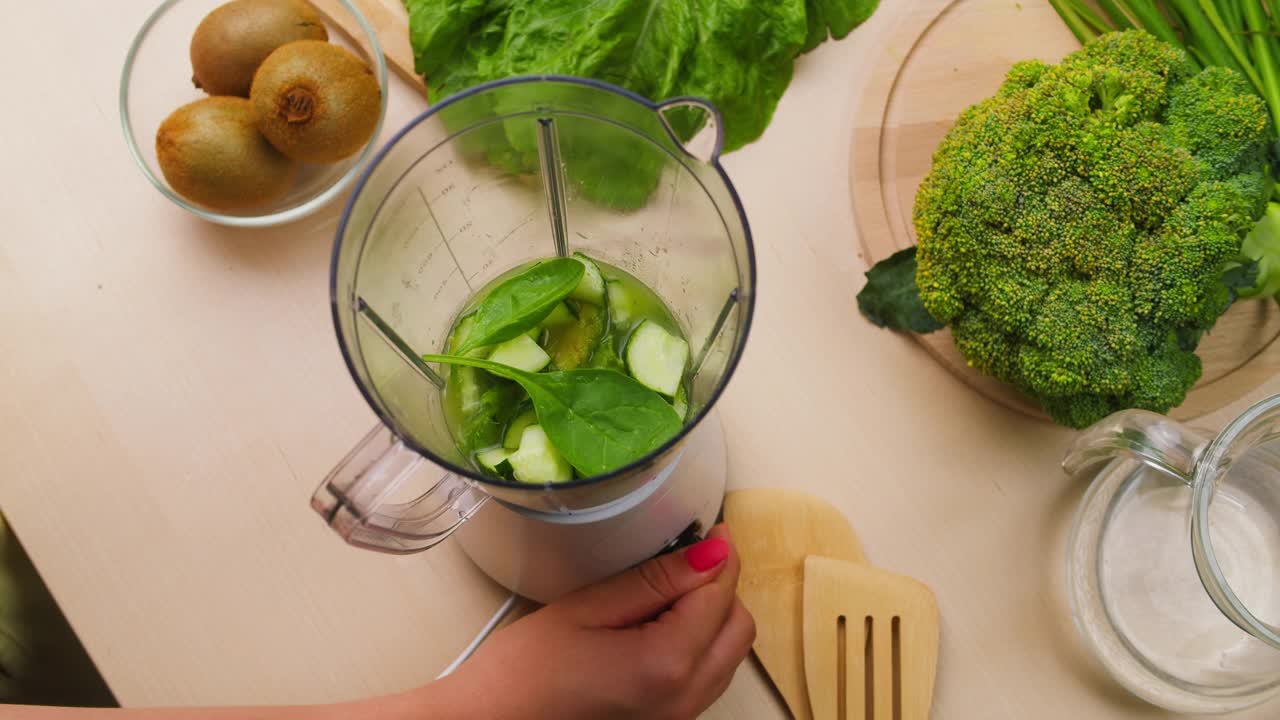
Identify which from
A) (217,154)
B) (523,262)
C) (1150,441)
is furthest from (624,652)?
(217,154)

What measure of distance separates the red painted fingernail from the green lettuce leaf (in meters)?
0.42

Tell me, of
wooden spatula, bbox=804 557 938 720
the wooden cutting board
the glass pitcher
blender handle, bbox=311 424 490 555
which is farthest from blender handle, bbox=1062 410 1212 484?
the wooden cutting board

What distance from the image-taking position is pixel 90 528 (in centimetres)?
95

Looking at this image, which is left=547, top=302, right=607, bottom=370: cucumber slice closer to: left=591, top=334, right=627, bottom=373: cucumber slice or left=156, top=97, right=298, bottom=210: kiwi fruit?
left=591, top=334, right=627, bottom=373: cucumber slice

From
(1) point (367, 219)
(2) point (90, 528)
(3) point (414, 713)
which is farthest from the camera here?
(2) point (90, 528)

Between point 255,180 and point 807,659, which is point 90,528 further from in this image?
point 807,659

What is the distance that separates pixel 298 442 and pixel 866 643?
2.06ft

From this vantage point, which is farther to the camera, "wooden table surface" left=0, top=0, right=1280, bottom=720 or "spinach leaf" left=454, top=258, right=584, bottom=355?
"wooden table surface" left=0, top=0, right=1280, bottom=720

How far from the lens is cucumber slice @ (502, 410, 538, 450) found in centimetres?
75

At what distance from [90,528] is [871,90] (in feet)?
A: 3.13

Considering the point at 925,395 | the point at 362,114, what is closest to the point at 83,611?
the point at 362,114

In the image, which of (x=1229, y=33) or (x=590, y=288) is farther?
(x=1229, y=33)

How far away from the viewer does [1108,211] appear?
2.75ft

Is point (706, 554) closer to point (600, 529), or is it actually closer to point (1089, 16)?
point (600, 529)
